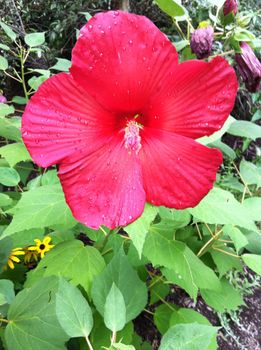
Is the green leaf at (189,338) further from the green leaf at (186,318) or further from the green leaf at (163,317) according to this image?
the green leaf at (163,317)

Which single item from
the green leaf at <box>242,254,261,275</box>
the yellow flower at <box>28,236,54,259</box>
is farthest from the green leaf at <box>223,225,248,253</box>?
the yellow flower at <box>28,236,54,259</box>

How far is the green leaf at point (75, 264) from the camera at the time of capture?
818mm

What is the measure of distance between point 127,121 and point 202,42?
8.7 inches

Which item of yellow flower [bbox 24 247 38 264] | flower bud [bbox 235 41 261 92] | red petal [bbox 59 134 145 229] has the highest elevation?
flower bud [bbox 235 41 261 92]

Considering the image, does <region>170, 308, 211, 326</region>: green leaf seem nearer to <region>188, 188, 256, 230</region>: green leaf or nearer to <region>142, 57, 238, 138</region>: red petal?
<region>188, 188, 256, 230</region>: green leaf

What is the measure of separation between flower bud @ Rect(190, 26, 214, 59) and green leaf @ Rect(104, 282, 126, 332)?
1.40 ft

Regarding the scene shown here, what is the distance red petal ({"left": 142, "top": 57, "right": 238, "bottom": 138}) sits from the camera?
56cm

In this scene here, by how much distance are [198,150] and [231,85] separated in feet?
0.33

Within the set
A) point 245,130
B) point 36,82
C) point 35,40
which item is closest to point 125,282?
point 245,130

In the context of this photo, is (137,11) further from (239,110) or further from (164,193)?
(164,193)

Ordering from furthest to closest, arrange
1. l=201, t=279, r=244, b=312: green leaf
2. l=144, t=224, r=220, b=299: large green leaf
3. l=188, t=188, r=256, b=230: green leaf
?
l=201, t=279, r=244, b=312: green leaf, l=144, t=224, r=220, b=299: large green leaf, l=188, t=188, r=256, b=230: green leaf

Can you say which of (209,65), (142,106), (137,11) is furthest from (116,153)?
(137,11)

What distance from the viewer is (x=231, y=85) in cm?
56

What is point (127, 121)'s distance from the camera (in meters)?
0.65
